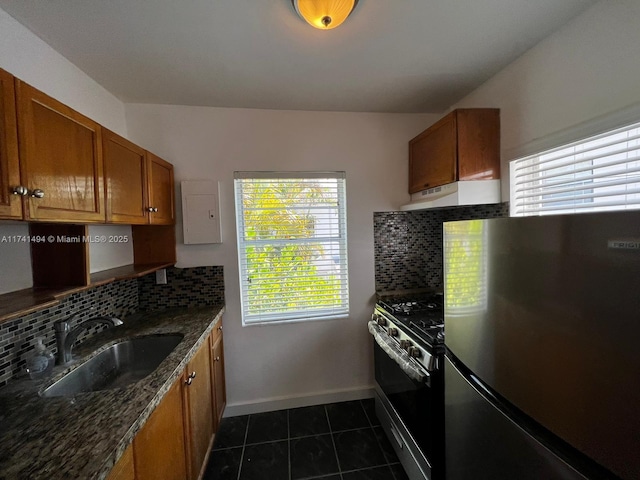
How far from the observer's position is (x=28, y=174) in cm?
87

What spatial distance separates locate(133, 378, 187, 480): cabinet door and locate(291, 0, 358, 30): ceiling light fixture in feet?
5.73

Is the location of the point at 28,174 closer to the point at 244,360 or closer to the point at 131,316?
the point at 131,316

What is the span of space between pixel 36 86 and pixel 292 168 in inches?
58.1

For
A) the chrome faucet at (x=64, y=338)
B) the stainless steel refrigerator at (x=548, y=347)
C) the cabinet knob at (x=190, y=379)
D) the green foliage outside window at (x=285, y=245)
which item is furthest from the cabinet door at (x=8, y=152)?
the stainless steel refrigerator at (x=548, y=347)

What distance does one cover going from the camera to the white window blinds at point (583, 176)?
1.07m

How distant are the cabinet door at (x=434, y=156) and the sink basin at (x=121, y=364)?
2.00 metres

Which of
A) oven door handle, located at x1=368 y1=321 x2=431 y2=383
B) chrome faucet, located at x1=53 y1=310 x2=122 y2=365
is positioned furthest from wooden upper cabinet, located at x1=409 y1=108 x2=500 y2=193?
chrome faucet, located at x1=53 y1=310 x2=122 y2=365

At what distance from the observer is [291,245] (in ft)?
7.16

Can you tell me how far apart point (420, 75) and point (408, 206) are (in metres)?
0.92

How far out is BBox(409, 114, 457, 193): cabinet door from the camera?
166 centimetres

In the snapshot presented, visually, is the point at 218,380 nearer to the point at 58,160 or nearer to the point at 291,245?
the point at 291,245

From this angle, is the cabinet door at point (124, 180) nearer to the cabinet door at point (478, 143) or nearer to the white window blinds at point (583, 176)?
the cabinet door at point (478, 143)

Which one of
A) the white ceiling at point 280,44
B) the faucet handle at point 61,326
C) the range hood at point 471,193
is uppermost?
the white ceiling at point 280,44

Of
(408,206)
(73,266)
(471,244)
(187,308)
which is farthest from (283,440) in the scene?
(408,206)
